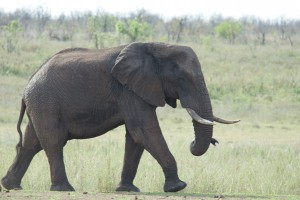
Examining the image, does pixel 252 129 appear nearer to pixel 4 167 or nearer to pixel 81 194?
pixel 4 167

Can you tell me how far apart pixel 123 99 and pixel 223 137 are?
43.1 ft

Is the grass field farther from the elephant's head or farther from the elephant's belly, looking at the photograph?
the elephant's head

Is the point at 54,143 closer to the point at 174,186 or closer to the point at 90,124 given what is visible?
the point at 90,124

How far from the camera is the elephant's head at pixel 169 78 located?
430 inches

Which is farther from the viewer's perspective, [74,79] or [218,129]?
[218,129]

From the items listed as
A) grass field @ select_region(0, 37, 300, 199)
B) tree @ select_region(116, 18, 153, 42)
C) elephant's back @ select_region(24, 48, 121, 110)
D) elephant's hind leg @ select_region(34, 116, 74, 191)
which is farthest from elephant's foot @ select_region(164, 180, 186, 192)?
tree @ select_region(116, 18, 153, 42)

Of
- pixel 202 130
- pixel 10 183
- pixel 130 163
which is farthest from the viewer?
pixel 10 183

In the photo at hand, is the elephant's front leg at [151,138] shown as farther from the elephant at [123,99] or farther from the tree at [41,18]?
the tree at [41,18]

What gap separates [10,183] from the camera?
Answer: 38.7ft

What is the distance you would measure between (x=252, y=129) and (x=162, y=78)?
15494mm

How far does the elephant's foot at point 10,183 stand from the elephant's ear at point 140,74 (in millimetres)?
1933

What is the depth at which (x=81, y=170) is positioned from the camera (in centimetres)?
1292

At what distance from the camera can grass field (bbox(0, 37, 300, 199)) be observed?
41.2 ft

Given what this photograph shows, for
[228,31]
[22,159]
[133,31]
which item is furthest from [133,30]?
[22,159]
